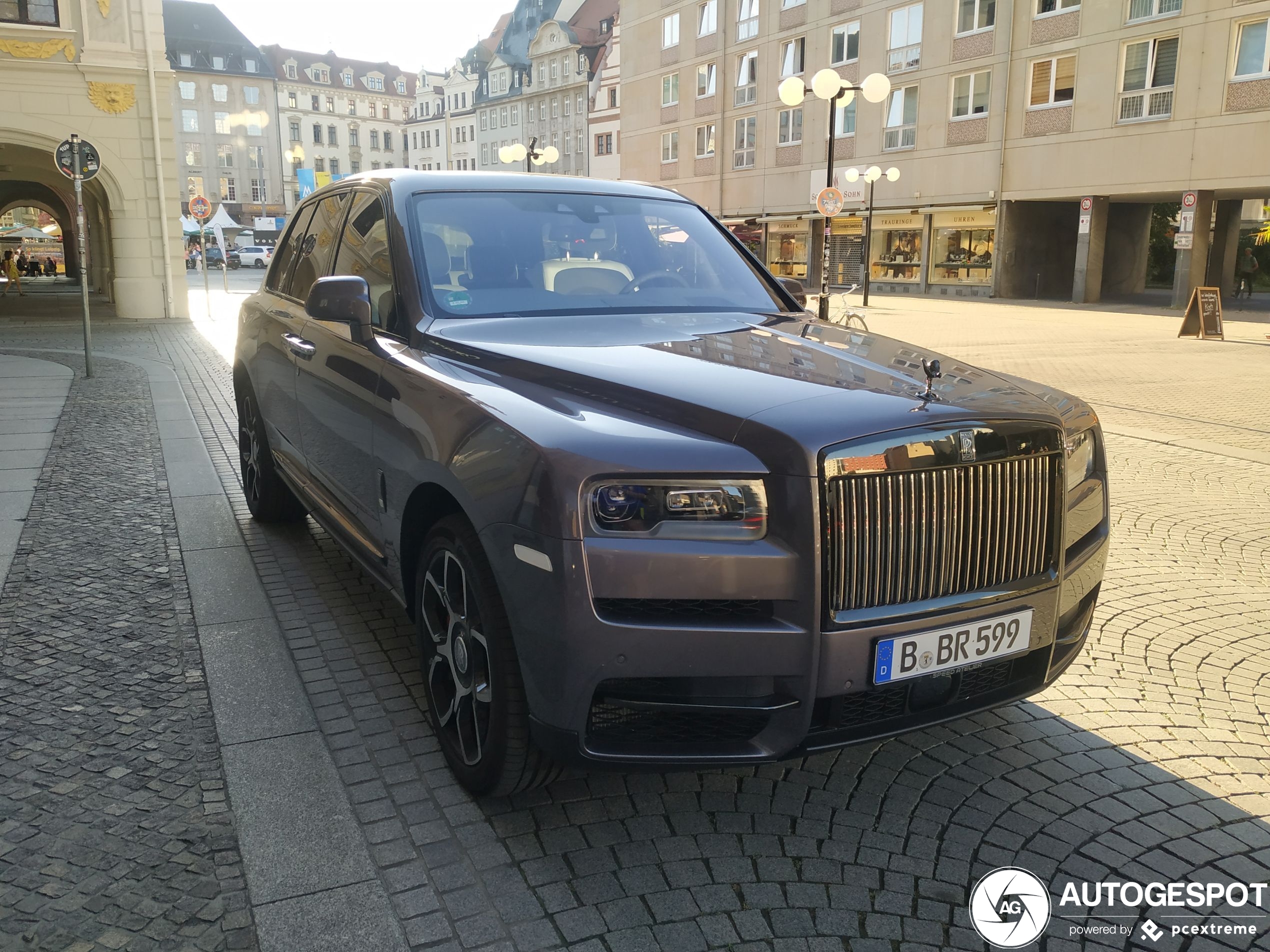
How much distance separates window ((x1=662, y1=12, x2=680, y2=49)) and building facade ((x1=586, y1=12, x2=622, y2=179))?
56.8 feet

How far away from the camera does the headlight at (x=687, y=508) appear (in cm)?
259

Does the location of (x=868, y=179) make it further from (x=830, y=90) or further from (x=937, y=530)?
(x=937, y=530)

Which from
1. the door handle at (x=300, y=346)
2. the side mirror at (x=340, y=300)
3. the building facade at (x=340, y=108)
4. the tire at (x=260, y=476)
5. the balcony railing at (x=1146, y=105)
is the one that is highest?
the building facade at (x=340, y=108)

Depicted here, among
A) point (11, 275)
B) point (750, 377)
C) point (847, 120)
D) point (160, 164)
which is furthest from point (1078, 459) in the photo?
point (11, 275)

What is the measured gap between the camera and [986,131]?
36562 millimetres

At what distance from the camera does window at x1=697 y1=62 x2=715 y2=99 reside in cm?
5041

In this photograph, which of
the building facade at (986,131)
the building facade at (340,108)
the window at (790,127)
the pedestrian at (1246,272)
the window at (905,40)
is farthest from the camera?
the building facade at (340,108)

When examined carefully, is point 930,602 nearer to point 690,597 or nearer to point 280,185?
point 690,597

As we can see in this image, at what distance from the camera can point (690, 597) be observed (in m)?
2.58

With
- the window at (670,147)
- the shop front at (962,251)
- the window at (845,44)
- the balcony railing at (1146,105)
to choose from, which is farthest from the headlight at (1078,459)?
the window at (670,147)

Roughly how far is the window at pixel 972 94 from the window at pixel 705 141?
1516 centimetres

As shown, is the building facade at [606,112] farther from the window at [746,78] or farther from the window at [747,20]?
the window at [747,20]

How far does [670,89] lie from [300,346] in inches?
2066

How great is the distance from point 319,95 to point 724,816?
4710 inches
